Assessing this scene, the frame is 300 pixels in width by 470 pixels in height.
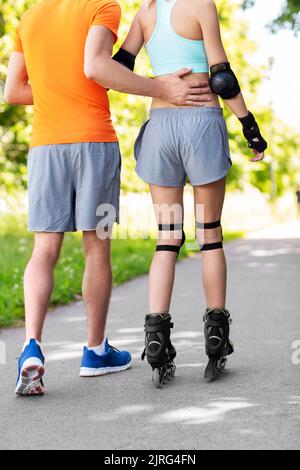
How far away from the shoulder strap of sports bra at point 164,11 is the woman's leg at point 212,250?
77cm

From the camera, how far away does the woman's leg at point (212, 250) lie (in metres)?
4.41

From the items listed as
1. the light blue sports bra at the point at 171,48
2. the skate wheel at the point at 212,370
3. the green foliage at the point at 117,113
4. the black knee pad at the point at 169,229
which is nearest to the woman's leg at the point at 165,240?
the black knee pad at the point at 169,229

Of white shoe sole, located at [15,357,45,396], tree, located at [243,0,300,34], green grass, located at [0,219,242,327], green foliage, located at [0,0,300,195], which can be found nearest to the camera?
white shoe sole, located at [15,357,45,396]

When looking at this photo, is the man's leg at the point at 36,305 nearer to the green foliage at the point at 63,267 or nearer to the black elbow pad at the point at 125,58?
A: the black elbow pad at the point at 125,58

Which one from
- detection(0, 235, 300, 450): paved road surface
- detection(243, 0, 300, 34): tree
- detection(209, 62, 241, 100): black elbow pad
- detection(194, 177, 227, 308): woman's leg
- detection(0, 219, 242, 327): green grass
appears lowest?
detection(0, 235, 300, 450): paved road surface

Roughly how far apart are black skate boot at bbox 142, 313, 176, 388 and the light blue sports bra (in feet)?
3.73

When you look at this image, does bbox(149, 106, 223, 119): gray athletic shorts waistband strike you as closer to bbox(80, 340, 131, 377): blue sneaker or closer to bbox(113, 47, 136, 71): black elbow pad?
bbox(113, 47, 136, 71): black elbow pad

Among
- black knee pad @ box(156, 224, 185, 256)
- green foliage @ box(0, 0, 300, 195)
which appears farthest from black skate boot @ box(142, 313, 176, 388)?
green foliage @ box(0, 0, 300, 195)

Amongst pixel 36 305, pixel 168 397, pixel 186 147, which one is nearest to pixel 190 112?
pixel 186 147

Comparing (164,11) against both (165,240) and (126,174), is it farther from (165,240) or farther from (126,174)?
(126,174)

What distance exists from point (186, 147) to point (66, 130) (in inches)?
21.7

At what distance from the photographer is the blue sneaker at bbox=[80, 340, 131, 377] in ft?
15.2
